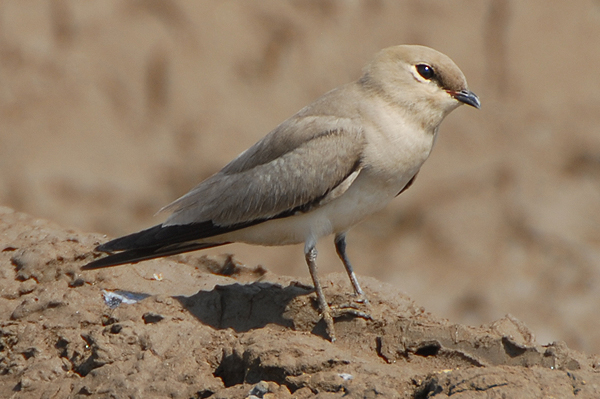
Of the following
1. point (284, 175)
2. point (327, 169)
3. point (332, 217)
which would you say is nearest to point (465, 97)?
point (327, 169)

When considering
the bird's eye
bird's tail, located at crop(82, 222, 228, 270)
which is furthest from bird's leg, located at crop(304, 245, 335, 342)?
the bird's eye

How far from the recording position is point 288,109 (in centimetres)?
1350

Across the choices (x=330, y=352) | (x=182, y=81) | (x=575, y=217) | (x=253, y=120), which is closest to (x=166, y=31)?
(x=182, y=81)

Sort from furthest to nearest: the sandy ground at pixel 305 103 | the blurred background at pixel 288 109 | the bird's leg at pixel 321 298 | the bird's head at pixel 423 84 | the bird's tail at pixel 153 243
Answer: the blurred background at pixel 288 109
the sandy ground at pixel 305 103
the bird's head at pixel 423 84
the bird's tail at pixel 153 243
the bird's leg at pixel 321 298

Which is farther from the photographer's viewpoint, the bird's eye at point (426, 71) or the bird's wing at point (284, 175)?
the bird's eye at point (426, 71)

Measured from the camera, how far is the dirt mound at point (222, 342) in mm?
4496

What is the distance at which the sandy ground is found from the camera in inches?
492

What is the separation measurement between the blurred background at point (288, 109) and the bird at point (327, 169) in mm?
5923

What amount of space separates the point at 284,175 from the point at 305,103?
288 inches

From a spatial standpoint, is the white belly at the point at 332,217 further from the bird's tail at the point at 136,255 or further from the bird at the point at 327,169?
the bird's tail at the point at 136,255

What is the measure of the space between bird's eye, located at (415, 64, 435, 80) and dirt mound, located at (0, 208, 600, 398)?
1575 mm

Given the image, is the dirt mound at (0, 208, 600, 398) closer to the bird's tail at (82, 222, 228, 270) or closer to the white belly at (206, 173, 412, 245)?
the bird's tail at (82, 222, 228, 270)

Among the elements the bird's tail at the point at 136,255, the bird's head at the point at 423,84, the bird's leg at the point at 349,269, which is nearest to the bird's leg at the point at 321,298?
the bird's leg at the point at 349,269

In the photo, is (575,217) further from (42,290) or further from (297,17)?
(42,290)
